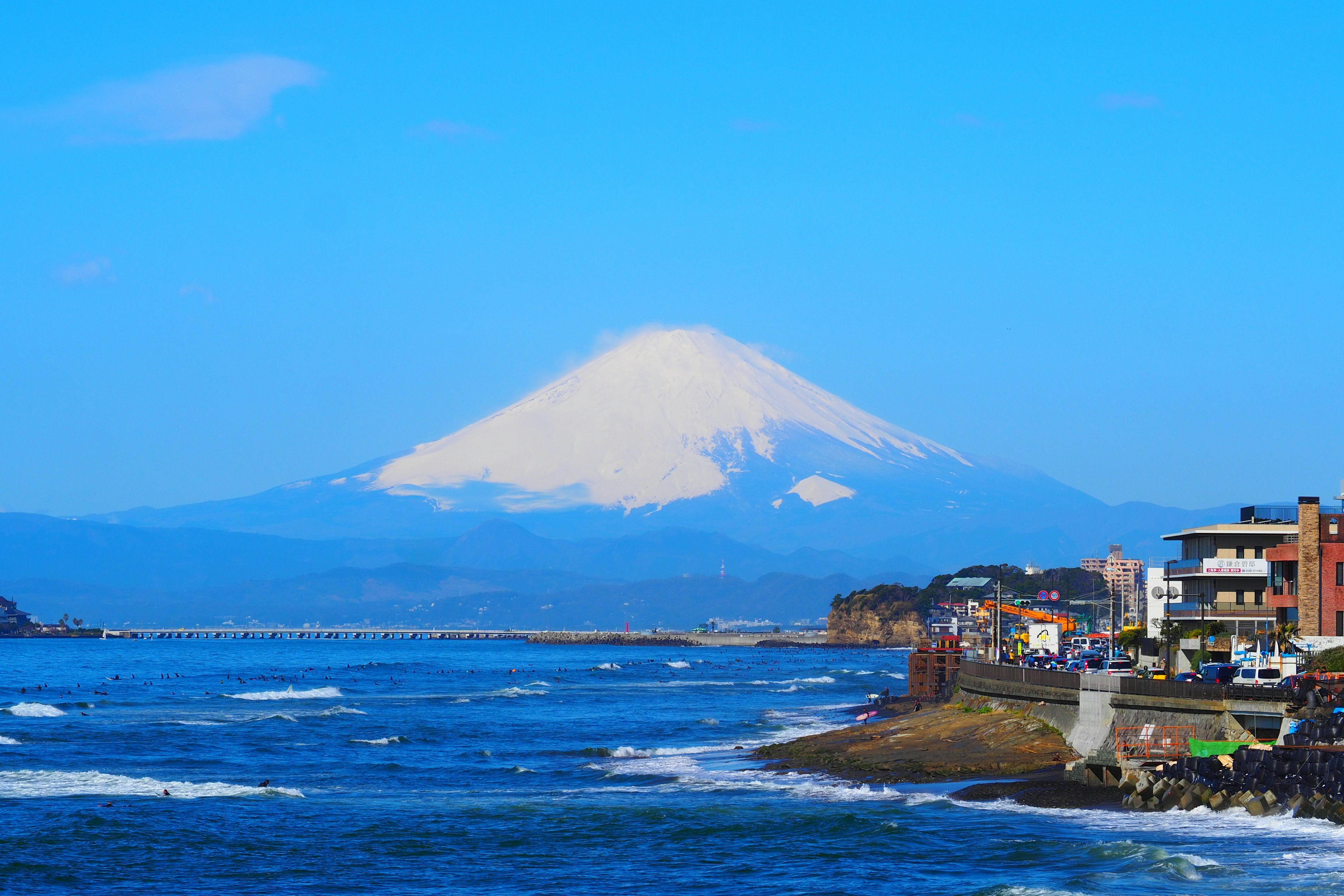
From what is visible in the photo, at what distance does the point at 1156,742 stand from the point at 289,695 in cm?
8906

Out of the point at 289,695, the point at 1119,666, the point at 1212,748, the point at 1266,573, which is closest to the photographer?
the point at 1212,748

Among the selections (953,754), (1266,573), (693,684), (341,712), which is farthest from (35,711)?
(1266,573)

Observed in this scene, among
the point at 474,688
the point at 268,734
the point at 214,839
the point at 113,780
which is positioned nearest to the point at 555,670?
the point at 474,688

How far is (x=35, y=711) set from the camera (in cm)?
10212

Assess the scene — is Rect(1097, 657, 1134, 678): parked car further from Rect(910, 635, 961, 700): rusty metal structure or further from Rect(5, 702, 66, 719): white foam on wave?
Rect(5, 702, 66, 719): white foam on wave

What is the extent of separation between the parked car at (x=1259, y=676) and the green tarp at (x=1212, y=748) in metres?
6.02

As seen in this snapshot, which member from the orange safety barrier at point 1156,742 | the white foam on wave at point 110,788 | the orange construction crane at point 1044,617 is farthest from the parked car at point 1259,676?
the orange construction crane at point 1044,617

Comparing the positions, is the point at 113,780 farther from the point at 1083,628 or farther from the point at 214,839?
the point at 1083,628

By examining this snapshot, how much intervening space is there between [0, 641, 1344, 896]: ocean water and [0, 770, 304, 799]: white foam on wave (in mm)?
198

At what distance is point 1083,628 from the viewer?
173750 mm

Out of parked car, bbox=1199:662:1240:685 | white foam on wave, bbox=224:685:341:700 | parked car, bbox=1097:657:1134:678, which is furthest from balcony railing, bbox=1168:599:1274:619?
white foam on wave, bbox=224:685:341:700

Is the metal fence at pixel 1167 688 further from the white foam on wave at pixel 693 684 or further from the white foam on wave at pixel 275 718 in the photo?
the white foam on wave at pixel 693 684

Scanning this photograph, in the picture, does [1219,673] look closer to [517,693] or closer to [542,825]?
[542,825]

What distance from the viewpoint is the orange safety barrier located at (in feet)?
164
